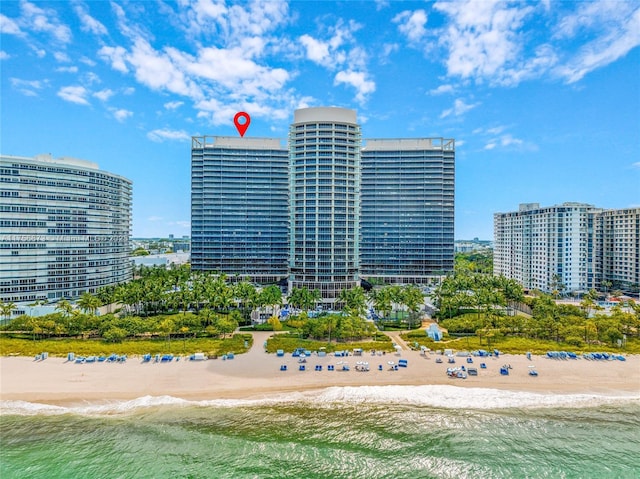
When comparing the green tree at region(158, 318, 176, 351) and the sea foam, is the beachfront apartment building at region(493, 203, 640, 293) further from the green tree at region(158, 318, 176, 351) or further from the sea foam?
the green tree at region(158, 318, 176, 351)

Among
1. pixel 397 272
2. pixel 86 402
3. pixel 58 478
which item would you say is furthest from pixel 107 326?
pixel 397 272

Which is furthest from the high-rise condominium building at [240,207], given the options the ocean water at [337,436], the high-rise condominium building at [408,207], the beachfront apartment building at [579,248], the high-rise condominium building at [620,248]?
the high-rise condominium building at [620,248]

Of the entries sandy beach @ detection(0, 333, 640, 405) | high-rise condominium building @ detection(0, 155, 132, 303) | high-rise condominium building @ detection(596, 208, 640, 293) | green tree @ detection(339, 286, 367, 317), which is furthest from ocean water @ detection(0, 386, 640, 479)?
high-rise condominium building @ detection(596, 208, 640, 293)

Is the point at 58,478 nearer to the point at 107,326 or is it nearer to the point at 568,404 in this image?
the point at 107,326

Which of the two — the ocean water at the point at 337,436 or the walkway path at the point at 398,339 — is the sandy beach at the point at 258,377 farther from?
the walkway path at the point at 398,339

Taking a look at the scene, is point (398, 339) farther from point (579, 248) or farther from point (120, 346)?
point (579, 248)

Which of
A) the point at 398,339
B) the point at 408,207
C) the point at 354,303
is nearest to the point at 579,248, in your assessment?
the point at 408,207
